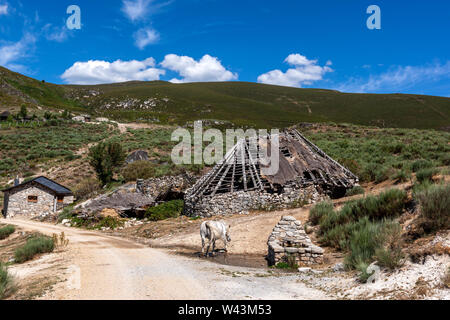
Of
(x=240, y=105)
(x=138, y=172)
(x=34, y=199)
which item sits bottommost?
(x=34, y=199)

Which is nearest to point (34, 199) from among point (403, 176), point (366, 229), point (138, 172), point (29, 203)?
point (29, 203)

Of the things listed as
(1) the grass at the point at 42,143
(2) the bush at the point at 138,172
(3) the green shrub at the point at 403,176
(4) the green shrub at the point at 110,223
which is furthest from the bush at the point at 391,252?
(1) the grass at the point at 42,143

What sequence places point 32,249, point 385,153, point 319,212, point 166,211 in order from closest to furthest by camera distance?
point 32,249
point 319,212
point 166,211
point 385,153

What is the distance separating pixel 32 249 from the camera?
10070 mm

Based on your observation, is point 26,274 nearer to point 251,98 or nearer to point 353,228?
point 353,228

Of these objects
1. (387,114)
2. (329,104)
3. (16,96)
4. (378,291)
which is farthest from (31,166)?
(329,104)

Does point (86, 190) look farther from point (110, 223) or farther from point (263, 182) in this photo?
point (263, 182)

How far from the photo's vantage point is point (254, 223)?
13250 millimetres

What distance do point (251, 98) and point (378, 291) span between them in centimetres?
11854

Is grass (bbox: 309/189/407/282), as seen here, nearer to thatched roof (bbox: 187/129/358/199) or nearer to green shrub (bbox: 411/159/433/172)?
thatched roof (bbox: 187/129/358/199)

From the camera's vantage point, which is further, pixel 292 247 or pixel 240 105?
pixel 240 105

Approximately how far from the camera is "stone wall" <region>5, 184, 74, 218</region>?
2439 cm

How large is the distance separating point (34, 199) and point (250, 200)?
63.3 ft

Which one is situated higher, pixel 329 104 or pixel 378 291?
pixel 329 104
